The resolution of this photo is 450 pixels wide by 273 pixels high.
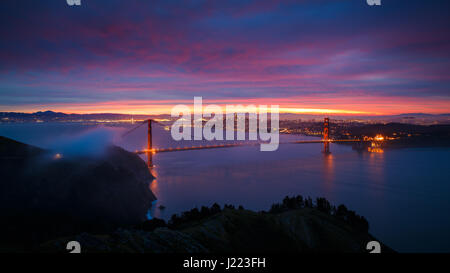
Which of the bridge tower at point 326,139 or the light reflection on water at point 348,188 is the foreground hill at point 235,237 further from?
the bridge tower at point 326,139

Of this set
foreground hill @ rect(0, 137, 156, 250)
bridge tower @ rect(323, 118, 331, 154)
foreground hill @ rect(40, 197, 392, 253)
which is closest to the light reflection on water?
foreground hill @ rect(0, 137, 156, 250)

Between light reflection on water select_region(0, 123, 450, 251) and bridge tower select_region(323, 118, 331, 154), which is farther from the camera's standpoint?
bridge tower select_region(323, 118, 331, 154)

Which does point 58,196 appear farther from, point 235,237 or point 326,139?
point 326,139

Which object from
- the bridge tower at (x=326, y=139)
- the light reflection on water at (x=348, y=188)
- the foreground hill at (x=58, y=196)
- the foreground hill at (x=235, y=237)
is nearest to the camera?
the foreground hill at (x=235, y=237)

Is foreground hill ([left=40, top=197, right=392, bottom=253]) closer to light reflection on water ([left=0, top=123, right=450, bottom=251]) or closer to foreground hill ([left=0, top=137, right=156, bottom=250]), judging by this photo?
foreground hill ([left=0, top=137, right=156, bottom=250])

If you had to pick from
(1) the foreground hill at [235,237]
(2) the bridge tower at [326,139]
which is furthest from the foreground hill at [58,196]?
(2) the bridge tower at [326,139]

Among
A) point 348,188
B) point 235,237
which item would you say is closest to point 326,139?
point 348,188
